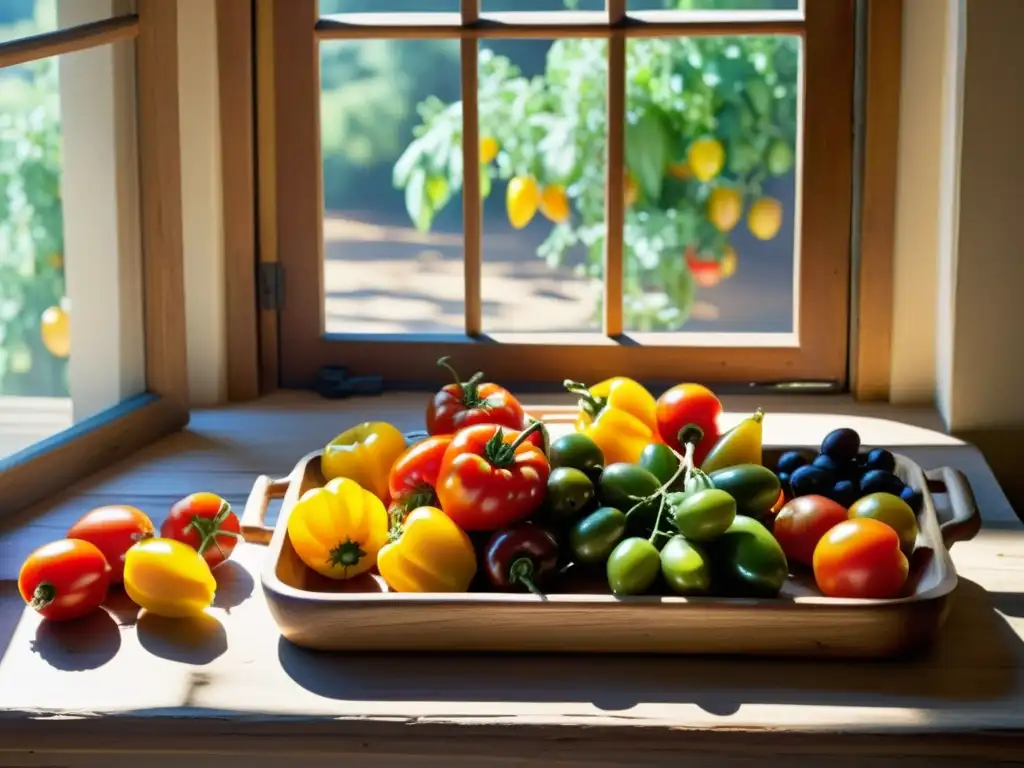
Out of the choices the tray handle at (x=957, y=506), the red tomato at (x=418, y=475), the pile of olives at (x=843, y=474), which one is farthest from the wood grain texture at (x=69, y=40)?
the tray handle at (x=957, y=506)

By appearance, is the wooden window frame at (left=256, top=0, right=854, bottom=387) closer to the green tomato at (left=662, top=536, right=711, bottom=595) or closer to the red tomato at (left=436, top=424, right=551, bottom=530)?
the red tomato at (left=436, top=424, right=551, bottom=530)

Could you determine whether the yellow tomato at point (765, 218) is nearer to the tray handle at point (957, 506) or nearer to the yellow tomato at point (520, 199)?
the yellow tomato at point (520, 199)

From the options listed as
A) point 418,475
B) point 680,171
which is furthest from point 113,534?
point 680,171

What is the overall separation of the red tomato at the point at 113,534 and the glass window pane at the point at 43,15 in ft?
2.01

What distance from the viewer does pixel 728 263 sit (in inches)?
90.4

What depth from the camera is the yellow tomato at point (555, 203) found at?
2289mm

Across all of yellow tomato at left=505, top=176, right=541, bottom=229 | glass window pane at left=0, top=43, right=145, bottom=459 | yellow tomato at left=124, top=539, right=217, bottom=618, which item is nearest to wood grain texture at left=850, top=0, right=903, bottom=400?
yellow tomato at left=505, top=176, right=541, bottom=229

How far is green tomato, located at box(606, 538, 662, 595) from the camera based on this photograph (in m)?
1.23

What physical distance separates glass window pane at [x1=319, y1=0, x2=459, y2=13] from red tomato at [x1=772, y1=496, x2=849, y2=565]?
1118 millimetres

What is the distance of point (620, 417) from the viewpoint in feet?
5.11

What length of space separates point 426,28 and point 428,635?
120 cm

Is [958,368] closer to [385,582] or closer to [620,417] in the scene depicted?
[620,417]

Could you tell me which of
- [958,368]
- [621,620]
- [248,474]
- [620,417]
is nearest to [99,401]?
[248,474]

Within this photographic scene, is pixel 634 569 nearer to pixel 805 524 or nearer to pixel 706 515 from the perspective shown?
pixel 706 515
